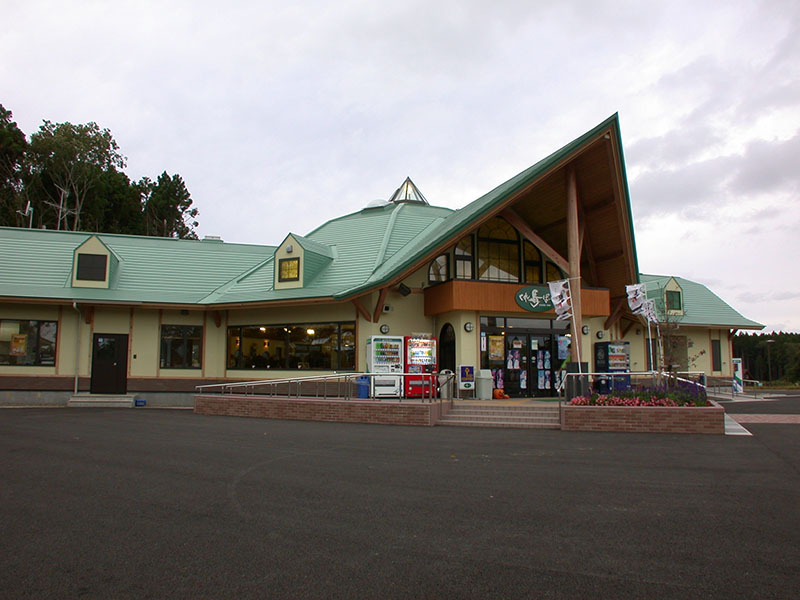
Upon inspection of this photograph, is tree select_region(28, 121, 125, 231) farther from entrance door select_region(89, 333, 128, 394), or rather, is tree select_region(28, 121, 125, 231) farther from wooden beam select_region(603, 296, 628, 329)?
wooden beam select_region(603, 296, 628, 329)

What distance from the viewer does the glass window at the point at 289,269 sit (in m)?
18.9

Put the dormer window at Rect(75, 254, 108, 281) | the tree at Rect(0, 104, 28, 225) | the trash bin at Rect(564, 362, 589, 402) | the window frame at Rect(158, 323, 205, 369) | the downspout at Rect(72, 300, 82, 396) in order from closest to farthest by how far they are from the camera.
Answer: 1. the trash bin at Rect(564, 362, 589, 402)
2. the downspout at Rect(72, 300, 82, 396)
3. the dormer window at Rect(75, 254, 108, 281)
4. the window frame at Rect(158, 323, 205, 369)
5. the tree at Rect(0, 104, 28, 225)

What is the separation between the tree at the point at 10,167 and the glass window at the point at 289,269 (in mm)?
25997

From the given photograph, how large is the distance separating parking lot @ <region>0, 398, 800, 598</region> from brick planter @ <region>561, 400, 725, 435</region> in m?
1.85

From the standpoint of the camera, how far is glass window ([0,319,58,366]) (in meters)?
18.9

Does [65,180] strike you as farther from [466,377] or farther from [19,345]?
[466,377]

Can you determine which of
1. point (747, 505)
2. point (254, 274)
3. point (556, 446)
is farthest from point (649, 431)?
point (254, 274)

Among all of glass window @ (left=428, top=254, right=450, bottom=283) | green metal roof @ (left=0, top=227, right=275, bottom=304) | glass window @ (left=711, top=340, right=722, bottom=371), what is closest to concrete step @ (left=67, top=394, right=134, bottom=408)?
green metal roof @ (left=0, top=227, right=275, bottom=304)

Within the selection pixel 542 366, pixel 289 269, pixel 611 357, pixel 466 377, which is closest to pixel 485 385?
pixel 466 377

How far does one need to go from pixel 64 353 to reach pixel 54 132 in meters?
27.0

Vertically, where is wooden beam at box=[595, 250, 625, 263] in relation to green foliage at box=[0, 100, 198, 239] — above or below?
below

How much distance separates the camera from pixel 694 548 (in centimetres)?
463

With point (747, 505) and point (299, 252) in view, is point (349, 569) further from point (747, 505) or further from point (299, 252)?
point (299, 252)

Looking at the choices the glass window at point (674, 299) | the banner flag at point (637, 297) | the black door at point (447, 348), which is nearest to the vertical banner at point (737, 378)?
the glass window at point (674, 299)
